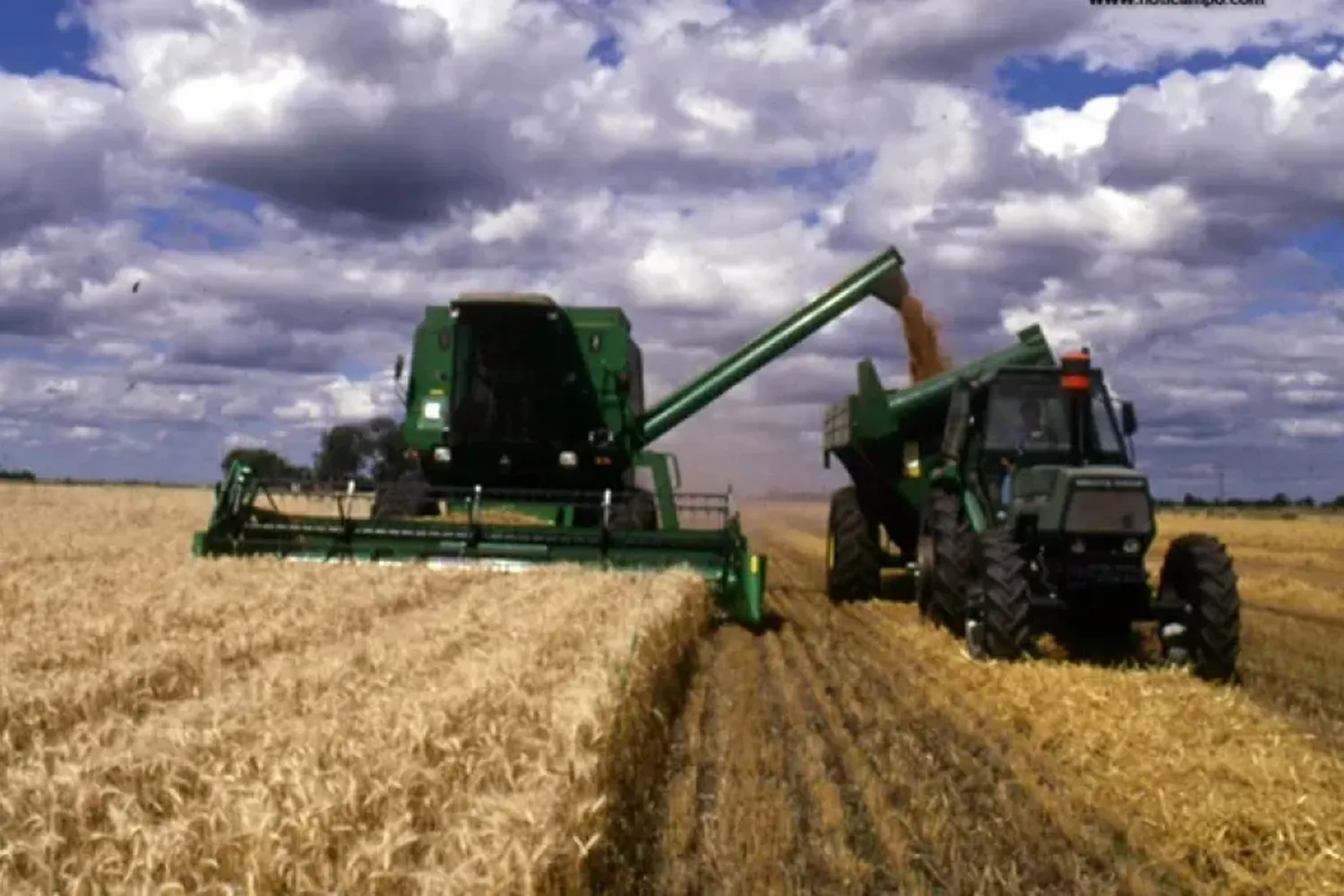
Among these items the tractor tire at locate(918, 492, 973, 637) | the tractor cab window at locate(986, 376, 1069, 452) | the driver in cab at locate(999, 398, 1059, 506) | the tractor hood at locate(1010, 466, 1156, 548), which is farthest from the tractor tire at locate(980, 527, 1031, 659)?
the tractor cab window at locate(986, 376, 1069, 452)

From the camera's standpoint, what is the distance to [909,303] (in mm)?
Answer: 15781

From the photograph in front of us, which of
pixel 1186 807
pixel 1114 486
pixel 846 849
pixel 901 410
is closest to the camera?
pixel 846 849

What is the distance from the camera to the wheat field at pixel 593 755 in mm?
3910

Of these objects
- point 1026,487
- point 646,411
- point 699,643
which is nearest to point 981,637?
point 1026,487

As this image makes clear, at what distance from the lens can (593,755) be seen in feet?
15.9

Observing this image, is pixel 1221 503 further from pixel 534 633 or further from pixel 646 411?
pixel 534 633

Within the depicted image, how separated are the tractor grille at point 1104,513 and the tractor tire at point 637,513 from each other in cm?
436

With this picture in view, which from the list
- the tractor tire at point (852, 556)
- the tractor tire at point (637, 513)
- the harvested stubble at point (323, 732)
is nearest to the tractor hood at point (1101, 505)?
the harvested stubble at point (323, 732)

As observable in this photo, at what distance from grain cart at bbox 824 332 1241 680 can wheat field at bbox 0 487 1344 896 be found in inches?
16.6

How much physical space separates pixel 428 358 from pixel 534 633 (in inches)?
265

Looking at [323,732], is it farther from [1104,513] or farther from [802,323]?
[802,323]

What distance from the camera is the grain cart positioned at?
29.9 ft

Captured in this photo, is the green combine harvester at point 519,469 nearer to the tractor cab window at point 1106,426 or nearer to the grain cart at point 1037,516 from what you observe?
the grain cart at point 1037,516

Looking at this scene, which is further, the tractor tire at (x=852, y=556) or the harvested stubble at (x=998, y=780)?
the tractor tire at (x=852, y=556)
